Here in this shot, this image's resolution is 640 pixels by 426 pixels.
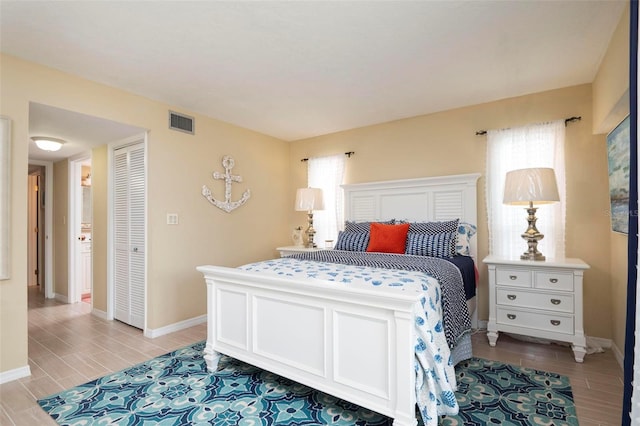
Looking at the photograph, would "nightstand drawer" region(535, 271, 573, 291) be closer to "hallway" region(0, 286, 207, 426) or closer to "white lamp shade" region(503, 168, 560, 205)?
"white lamp shade" region(503, 168, 560, 205)

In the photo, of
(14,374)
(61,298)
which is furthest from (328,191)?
(61,298)

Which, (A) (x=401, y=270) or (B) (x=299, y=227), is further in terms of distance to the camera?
(B) (x=299, y=227)

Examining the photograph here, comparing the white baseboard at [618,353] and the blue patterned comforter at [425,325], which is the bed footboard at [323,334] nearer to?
the blue patterned comforter at [425,325]

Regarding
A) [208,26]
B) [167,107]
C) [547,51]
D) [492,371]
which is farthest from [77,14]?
[492,371]

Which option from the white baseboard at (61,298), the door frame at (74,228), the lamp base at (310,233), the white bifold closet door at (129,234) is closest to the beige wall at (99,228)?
the white bifold closet door at (129,234)

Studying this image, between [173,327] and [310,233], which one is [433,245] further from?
[173,327]

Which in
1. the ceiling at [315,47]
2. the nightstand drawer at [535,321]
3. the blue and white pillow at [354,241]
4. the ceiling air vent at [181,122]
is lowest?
the nightstand drawer at [535,321]

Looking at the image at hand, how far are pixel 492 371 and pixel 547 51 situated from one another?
8.13 ft

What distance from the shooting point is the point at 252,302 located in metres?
2.33

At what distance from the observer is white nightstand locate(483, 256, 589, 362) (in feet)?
8.67

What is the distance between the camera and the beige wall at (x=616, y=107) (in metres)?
2.09

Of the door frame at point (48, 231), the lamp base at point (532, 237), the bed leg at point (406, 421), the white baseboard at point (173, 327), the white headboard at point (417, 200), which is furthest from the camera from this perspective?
the door frame at point (48, 231)

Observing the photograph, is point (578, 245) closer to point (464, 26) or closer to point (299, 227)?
point (464, 26)

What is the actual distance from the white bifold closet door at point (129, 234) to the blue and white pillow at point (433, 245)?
2.85 m
